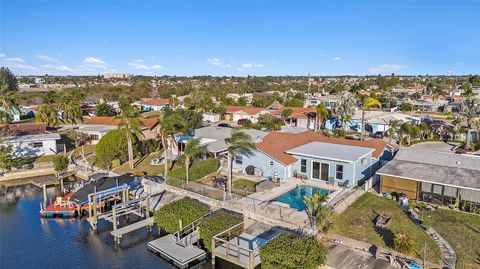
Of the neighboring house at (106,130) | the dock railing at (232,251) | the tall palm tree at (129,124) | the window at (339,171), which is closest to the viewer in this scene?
the dock railing at (232,251)

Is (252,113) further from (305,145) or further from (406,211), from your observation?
(406,211)

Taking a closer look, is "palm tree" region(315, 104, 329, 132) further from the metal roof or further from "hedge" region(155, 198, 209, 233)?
"hedge" region(155, 198, 209, 233)

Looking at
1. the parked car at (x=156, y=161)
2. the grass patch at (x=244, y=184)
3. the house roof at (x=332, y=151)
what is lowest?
the grass patch at (x=244, y=184)

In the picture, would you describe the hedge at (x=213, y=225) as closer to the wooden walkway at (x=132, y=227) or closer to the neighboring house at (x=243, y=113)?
the wooden walkway at (x=132, y=227)

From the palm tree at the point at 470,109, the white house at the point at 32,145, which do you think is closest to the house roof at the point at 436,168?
the palm tree at the point at 470,109

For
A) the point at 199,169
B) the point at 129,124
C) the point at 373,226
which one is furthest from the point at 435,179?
the point at 129,124

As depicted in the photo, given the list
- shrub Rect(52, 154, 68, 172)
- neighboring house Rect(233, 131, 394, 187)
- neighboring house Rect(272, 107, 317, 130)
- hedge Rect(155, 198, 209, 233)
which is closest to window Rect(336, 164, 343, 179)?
neighboring house Rect(233, 131, 394, 187)

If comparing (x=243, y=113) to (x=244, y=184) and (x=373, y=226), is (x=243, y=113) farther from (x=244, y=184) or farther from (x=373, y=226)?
(x=373, y=226)

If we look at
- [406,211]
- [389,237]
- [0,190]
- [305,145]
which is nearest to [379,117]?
[305,145]
